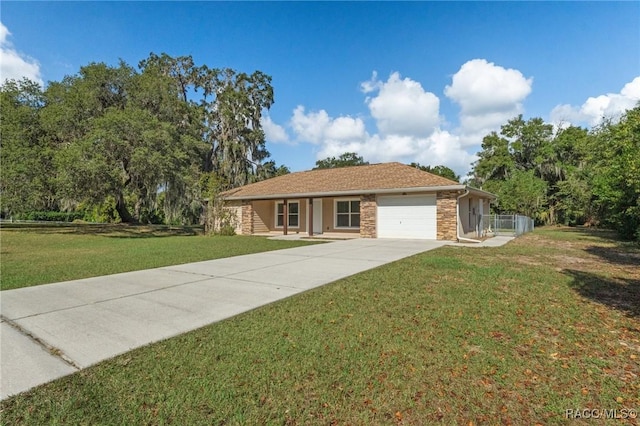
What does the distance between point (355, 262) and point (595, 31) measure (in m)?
11.6

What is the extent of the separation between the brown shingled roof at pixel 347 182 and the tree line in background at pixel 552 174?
863cm

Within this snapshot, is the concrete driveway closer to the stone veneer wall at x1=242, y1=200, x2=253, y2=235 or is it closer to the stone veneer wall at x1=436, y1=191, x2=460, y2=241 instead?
the stone veneer wall at x1=436, y1=191, x2=460, y2=241

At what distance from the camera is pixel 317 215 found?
18.6 meters

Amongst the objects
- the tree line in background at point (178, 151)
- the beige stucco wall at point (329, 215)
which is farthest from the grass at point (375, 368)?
the beige stucco wall at point (329, 215)

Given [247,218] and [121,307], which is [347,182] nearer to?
[247,218]

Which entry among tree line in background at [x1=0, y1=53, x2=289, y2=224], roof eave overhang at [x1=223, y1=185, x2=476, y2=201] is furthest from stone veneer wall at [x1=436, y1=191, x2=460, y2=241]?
tree line in background at [x1=0, y1=53, x2=289, y2=224]

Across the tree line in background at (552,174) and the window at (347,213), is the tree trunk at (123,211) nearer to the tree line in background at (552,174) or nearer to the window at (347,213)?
the window at (347,213)

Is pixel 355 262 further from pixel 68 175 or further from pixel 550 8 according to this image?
pixel 68 175

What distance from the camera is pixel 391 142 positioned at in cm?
3997


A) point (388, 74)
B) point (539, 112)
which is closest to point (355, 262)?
point (388, 74)

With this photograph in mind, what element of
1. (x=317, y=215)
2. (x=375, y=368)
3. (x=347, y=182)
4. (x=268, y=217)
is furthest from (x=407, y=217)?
(x=375, y=368)

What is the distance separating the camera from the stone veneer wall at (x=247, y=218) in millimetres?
19750

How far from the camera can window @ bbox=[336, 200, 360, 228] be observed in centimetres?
1750

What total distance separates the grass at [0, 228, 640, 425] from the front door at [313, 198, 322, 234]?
1349 cm
